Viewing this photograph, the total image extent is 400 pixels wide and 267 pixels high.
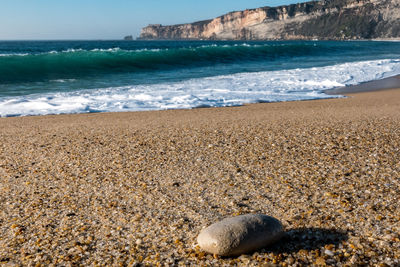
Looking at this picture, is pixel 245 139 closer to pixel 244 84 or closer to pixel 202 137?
pixel 202 137

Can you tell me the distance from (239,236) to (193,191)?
107cm

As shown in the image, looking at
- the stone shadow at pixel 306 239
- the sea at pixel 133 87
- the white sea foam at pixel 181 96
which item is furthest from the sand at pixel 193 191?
the sea at pixel 133 87

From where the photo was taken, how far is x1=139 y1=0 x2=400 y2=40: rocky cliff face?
86625 mm

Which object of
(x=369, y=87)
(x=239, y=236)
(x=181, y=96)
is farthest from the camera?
(x=369, y=87)

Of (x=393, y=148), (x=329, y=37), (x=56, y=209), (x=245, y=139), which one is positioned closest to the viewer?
(x=56, y=209)

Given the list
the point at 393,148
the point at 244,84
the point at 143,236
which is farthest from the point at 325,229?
A: the point at 244,84

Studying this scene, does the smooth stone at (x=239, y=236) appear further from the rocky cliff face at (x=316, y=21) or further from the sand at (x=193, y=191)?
the rocky cliff face at (x=316, y=21)

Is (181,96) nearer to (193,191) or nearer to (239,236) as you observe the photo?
(193,191)

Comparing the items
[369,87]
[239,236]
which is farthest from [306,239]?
[369,87]

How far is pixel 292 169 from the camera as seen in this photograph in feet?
11.9

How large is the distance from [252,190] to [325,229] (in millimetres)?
806

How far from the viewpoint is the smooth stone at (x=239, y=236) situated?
2.17m

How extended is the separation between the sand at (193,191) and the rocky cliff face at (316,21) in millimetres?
92959

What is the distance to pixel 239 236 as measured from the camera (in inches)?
85.5
